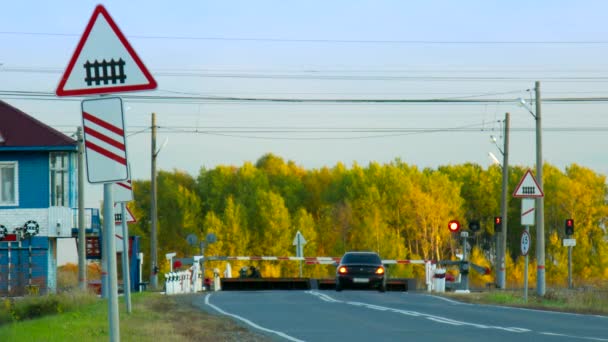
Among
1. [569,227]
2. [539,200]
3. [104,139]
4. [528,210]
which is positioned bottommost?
[569,227]

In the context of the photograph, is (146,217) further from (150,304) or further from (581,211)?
(150,304)

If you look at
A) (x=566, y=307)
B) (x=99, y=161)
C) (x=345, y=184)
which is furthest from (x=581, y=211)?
(x=99, y=161)

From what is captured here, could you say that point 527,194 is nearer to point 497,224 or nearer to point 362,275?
point 362,275

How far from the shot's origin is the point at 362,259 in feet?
143

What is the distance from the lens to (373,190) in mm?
110625

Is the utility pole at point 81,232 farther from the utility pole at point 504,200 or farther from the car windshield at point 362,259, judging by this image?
the utility pole at point 504,200

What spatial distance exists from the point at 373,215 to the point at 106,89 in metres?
99.5

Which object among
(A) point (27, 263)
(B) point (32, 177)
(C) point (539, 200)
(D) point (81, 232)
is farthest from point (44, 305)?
(B) point (32, 177)

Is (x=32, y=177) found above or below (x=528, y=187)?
above

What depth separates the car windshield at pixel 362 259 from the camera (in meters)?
43.3

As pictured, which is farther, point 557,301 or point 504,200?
point 504,200

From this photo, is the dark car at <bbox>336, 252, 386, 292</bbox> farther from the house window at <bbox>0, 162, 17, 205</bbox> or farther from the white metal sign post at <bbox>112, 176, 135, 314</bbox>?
the house window at <bbox>0, 162, 17, 205</bbox>

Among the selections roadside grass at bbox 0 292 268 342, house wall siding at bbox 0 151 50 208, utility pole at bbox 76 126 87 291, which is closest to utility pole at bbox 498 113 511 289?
utility pole at bbox 76 126 87 291

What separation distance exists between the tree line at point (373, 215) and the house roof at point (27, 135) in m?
42.8
